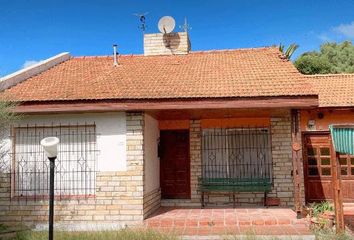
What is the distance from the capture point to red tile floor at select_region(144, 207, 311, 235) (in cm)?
843

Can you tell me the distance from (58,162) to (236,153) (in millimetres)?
5401

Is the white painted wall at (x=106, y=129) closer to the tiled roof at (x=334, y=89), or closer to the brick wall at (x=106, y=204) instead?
the brick wall at (x=106, y=204)

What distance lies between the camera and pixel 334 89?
44.0 ft

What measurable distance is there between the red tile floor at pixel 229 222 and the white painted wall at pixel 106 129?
1.67 meters

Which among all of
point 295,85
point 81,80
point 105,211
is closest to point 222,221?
point 105,211

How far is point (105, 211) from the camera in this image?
9.52 meters

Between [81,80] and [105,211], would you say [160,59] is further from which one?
[105,211]

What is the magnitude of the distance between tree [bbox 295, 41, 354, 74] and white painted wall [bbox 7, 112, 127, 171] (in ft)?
66.1

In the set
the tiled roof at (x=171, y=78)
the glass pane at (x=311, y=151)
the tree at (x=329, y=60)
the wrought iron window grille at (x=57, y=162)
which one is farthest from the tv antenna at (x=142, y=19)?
the tree at (x=329, y=60)

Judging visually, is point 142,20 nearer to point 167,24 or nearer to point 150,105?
point 167,24

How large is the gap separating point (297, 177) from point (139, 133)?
157 inches

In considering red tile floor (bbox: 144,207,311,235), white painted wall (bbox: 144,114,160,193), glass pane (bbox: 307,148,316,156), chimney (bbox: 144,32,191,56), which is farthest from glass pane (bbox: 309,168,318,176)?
chimney (bbox: 144,32,191,56)

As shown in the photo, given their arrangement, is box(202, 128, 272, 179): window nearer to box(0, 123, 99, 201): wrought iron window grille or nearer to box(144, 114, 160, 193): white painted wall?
box(144, 114, 160, 193): white painted wall

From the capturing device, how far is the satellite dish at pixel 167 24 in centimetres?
1477
